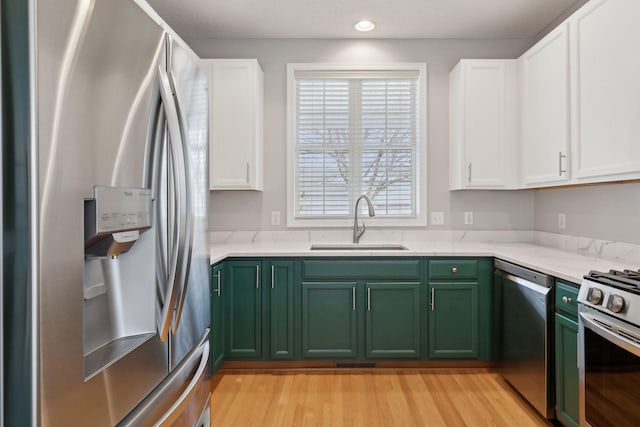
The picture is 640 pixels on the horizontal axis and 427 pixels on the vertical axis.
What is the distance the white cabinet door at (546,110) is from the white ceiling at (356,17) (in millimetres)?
386

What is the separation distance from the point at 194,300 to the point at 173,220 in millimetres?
324

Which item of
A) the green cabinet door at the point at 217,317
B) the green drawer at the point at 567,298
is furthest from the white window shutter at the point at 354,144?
the green drawer at the point at 567,298

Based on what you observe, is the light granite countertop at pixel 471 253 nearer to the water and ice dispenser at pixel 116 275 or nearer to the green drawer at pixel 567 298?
the green drawer at pixel 567 298

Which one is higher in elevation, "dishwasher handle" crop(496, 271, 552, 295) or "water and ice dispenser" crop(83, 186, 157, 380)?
"water and ice dispenser" crop(83, 186, 157, 380)

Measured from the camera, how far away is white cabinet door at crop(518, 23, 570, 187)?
2.36 meters

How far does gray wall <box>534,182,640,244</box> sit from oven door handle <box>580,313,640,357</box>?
92 cm

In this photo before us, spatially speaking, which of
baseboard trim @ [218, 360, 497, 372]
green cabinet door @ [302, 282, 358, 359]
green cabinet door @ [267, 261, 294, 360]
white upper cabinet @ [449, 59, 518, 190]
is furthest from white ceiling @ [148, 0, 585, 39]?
baseboard trim @ [218, 360, 497, 372]

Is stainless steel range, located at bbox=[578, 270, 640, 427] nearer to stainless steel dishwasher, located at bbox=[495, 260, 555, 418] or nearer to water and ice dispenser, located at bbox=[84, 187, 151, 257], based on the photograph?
stainless steel dishwasher, located at bbox=[495, 260, 555, 418]

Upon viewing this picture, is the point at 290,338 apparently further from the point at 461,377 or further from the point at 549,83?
the point at 549,83

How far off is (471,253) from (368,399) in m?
1.18

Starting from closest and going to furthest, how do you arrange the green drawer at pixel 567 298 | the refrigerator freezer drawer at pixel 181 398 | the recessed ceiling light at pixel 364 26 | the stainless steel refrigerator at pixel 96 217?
1. the stainless steel refrigerator at pixel 96 217
2. the refrigerator freezer drawer at pixel 181 398
3. the green drawer at pixel 567 298
4. the recessed ceiling light at pixel 364 26

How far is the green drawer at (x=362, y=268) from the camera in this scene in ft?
8.86

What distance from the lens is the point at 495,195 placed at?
3.31m

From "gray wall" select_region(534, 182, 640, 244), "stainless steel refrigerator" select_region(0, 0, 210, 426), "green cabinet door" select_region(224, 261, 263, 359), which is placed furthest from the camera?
"green cabinet door" select_region(224, 261, 263, 359)
